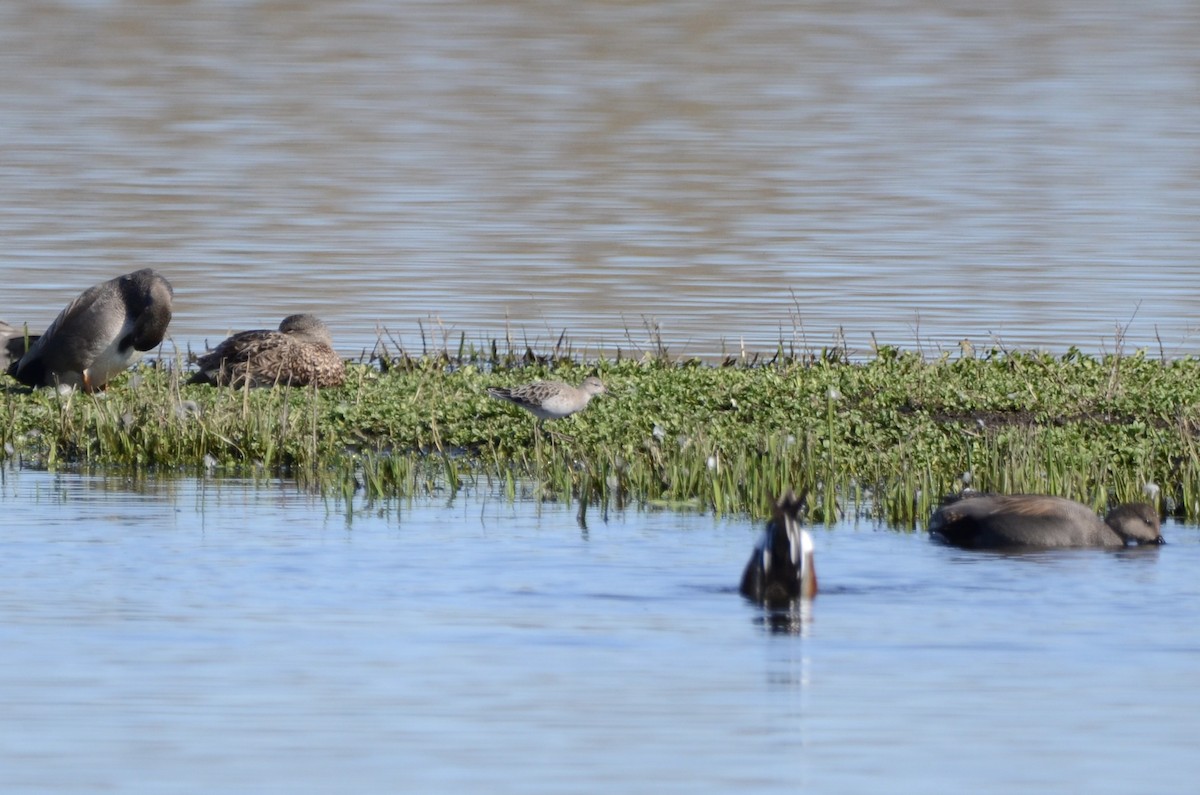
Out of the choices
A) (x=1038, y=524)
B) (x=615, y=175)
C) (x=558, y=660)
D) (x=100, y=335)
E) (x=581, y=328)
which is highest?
(x=615, y=175)

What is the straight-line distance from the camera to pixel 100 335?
45.0 ft

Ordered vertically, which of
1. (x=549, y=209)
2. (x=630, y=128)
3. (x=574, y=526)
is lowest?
(x=574, y=526)

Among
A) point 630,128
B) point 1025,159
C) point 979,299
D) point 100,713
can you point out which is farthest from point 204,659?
point 630,128

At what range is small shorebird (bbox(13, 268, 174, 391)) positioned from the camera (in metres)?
13.7

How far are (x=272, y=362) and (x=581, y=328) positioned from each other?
14.7 feet

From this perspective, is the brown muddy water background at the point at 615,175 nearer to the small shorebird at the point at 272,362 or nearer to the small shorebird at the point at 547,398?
the small shorebird at the point at 272,362

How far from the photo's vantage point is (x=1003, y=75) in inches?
1791

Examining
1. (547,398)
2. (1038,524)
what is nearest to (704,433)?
(547,398)

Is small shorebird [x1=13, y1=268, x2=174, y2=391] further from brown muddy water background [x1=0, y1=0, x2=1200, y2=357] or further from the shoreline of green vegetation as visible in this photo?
brown muddy water background [x1=0, y1=0, x2=1200, y2=357]

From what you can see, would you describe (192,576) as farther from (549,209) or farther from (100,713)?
(549,209)

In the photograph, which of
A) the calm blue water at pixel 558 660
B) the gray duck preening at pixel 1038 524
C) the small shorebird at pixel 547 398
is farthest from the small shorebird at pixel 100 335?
the gray duck preening at pixel 1038 524

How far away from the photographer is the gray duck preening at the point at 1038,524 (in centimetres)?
969

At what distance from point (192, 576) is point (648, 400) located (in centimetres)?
443

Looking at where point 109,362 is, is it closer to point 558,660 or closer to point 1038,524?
point 1038,524
